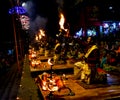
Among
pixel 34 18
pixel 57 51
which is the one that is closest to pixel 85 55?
pixel 57 51

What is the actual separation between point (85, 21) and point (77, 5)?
380cm

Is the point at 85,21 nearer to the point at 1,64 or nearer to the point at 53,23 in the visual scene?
the point at 53,23

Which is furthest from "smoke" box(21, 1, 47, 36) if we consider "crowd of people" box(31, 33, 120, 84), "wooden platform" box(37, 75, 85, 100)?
"wooden platform" box(37, 75, 85, 100)

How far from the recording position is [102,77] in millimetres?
9523

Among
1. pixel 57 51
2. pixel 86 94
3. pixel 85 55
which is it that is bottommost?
pixel 86 94

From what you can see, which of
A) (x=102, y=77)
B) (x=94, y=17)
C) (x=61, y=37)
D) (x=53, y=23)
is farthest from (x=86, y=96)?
(x=53, y=23)

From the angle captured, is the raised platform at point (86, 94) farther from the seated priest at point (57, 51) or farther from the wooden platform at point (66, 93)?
the seated priest at point (57, 51)

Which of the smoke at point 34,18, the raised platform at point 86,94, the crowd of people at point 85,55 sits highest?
the smoke at point 34,18

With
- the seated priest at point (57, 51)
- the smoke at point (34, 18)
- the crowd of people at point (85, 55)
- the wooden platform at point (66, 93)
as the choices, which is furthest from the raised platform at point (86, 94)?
the smoke at point (34, 18)

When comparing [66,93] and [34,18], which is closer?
[66,93]

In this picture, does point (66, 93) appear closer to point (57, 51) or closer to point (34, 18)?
point (57, 51)

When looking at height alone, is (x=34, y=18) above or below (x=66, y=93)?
above

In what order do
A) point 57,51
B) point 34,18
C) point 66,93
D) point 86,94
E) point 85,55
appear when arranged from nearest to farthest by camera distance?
point 86,94 → point 66,93 → point 85,55 → point 57,51 → point 34,18

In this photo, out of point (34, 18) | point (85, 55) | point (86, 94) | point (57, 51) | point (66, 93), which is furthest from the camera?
point (34, 18)
